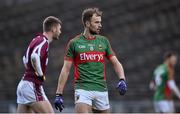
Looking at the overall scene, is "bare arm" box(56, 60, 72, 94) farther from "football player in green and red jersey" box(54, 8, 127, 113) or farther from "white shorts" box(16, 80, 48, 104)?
"white shorts" box(16, 80, 48, 104)

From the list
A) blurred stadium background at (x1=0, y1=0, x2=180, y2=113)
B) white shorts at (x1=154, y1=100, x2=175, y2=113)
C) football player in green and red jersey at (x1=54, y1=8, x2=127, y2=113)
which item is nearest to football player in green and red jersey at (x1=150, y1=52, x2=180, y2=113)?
white shorts at (x1=154, y1=100, x2=175, y2=113)

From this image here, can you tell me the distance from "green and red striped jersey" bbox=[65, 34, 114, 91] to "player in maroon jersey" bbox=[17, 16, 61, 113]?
3.02 feet

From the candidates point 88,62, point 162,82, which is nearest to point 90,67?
point 88,62

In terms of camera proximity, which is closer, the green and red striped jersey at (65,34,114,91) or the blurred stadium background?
the green and red striped jersey at (65,34,114,91)

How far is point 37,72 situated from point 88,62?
120 centimetres

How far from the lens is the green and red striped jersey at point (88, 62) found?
11.6 metres

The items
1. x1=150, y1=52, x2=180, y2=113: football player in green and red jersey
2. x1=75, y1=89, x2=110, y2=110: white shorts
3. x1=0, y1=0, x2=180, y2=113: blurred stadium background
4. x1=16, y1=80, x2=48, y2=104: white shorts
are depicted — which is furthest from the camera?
x1=0, y1=0, x2=180, y2=113: blurred stadium background

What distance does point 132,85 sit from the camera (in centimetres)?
2842

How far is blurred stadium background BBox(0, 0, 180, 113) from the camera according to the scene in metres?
29.1

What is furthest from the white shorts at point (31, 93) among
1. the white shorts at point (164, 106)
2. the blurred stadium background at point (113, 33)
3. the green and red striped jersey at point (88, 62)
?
the blurred stadium background at point (113, 33)

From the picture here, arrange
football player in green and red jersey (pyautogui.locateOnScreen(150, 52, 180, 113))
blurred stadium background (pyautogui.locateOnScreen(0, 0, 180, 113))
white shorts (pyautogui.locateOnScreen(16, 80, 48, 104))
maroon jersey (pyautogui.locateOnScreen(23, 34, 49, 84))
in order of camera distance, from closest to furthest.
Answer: maroon jersey (pyautogui.locateOnScreen(23, 34, 49, 84))
white shorts (pyautogui.locateOnScreen(16, 80, 48, 104))
football player in green and red jersey (pyautogui.locateOnScreen(150, 52, 180, 113))
blurred stadium background (pyautogui.locateOnScreen(0, 0, 180, 113))

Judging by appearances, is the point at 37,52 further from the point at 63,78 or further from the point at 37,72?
the point at 63,78

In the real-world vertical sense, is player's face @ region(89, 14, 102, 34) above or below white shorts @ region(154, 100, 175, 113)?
above

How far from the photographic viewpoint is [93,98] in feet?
38.1
